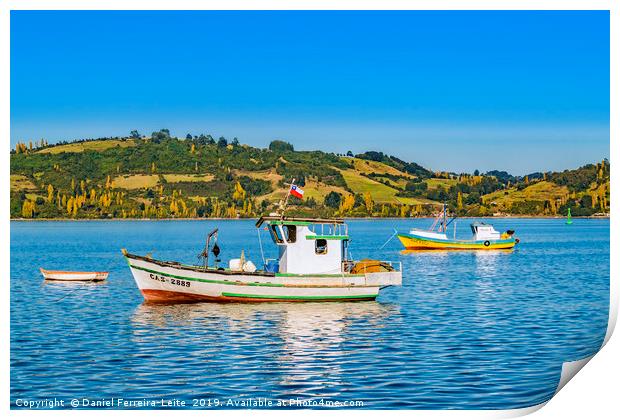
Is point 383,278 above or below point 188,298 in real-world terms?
above

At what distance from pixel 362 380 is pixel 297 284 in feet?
50.1

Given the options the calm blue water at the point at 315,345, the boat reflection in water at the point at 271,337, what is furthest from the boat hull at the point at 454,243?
the boat reflection in water at the point at 271,337

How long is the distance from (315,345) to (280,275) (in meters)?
9.44

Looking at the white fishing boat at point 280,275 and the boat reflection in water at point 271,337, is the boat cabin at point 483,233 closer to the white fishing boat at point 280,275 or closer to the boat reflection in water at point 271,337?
the boat reflection in water at point 271,337

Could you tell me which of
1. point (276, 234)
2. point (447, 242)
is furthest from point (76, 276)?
point (447, 242)

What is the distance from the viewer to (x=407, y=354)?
92.9 ft

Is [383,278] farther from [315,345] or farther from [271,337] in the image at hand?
[315,345]

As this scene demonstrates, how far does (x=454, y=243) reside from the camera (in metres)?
94.7

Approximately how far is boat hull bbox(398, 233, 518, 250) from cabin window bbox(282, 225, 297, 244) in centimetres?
5630

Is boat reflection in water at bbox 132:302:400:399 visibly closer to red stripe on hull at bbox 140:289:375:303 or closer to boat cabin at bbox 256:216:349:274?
red stripe on hull at bbox 140:289:375:303

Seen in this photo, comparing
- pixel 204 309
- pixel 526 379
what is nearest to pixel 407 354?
pixel 526 379

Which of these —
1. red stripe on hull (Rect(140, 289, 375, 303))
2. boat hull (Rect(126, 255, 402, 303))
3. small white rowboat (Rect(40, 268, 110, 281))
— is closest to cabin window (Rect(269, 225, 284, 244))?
boat hull (Rect(126, 255, 402, 303))
